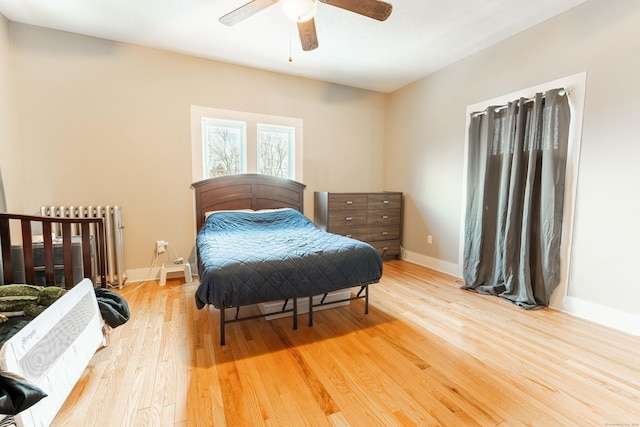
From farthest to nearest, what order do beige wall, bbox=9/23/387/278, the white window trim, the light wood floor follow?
beige wall, bbox=9/23/387/278, the white window trim, the light wood floor

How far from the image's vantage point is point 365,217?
13.8ft

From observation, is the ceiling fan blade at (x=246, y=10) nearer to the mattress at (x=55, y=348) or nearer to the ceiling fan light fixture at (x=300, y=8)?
the ceiling fan light fixture at (x=300, y=8)

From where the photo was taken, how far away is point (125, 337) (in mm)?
2115

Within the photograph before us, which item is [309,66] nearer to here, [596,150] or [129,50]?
[129,50]

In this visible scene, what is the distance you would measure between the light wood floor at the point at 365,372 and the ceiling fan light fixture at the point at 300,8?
2.26 metres

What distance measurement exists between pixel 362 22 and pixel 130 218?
3239 millimetres

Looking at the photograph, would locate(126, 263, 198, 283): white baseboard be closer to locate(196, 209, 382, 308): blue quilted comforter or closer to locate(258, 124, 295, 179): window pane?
locate(196, 209, 382, 308): blue quilted comforter

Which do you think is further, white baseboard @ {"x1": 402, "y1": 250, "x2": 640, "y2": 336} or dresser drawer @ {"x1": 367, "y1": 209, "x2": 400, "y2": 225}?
dresser drawer @ {"x1": 367, "y1": 209, "x2": 400, "y2": 225}

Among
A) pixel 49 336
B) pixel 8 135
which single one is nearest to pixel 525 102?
pixel 49 336

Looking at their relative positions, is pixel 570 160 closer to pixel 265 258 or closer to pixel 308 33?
pixel 308 33

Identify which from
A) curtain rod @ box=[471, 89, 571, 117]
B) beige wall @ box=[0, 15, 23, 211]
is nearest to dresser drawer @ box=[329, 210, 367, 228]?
curtain rod @ box=[471, 89, 571, 117]

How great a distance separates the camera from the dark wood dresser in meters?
4.00

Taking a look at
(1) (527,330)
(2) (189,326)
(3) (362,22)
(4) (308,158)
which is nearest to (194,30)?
(3) (362,22)

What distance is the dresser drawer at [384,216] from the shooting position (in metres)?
4.26
